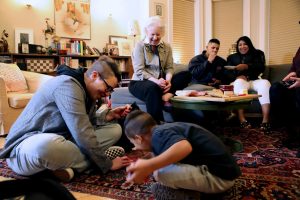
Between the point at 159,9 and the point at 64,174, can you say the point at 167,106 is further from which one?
the point at 159,9

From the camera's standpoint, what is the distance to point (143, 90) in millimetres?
2547

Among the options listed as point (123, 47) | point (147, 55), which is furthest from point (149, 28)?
point (123, 47)

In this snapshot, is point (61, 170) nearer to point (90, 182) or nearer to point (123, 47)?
point (90, 182)

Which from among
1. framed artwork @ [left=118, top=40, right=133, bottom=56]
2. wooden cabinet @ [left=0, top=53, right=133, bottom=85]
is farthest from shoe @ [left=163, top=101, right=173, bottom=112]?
framed artwork @ [left=118, top=40, right=133, bottom=56]

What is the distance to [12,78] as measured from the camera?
3.48 metres

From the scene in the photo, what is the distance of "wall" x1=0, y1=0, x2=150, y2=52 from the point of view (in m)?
4.41

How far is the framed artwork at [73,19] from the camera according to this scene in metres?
4.88

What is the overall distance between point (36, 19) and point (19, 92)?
1.67 m

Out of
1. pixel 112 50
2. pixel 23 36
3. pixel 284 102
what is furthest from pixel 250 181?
pixel 112 50

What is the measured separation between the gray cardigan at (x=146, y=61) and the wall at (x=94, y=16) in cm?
255

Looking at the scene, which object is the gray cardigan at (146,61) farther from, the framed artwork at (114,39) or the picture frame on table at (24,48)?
the framed artwork at (114,39)

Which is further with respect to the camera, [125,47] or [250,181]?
[125,47]

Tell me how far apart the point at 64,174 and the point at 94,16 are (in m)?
4.30

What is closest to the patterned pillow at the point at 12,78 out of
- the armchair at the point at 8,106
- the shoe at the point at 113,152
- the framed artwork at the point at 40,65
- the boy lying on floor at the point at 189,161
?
the armchair at the point at 8,106
